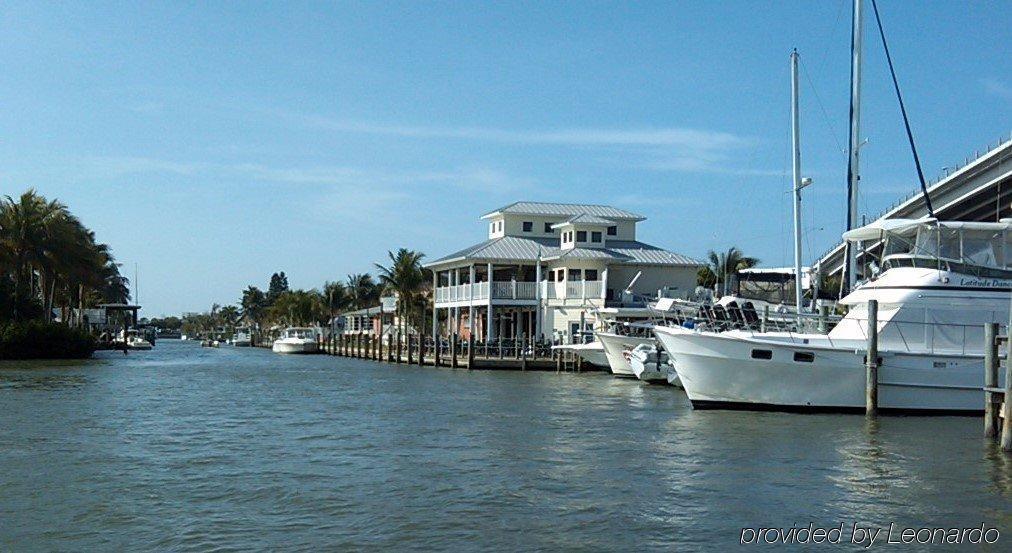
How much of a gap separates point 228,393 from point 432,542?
88.1 ft

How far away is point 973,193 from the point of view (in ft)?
163

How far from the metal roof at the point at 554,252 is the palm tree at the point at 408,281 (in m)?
14.5

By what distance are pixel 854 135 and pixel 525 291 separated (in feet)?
91.9

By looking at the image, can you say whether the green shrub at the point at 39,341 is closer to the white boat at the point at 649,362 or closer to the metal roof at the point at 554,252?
the metal roof at the point at 554,252

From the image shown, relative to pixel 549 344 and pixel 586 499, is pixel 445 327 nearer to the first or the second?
pixel 549 344

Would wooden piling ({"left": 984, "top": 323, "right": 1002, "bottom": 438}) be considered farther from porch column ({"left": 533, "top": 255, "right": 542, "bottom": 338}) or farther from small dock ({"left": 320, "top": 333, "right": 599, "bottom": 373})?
porch column ({"left": 533, "top": 255, "right": 542, "bottom": 338})

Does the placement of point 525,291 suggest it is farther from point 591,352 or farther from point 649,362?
point 649,362

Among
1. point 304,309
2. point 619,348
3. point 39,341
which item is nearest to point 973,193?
point 619,348

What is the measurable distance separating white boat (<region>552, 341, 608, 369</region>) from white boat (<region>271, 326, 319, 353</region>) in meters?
51.6

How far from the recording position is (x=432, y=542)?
13430 millimetres

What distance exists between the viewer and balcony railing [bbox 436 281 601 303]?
187 feet

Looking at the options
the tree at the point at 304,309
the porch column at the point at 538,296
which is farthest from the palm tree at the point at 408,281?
the tree at the point at 304,309

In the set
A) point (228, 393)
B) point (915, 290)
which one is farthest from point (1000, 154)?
point (228, 393)

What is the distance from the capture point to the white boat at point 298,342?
98.4 m
